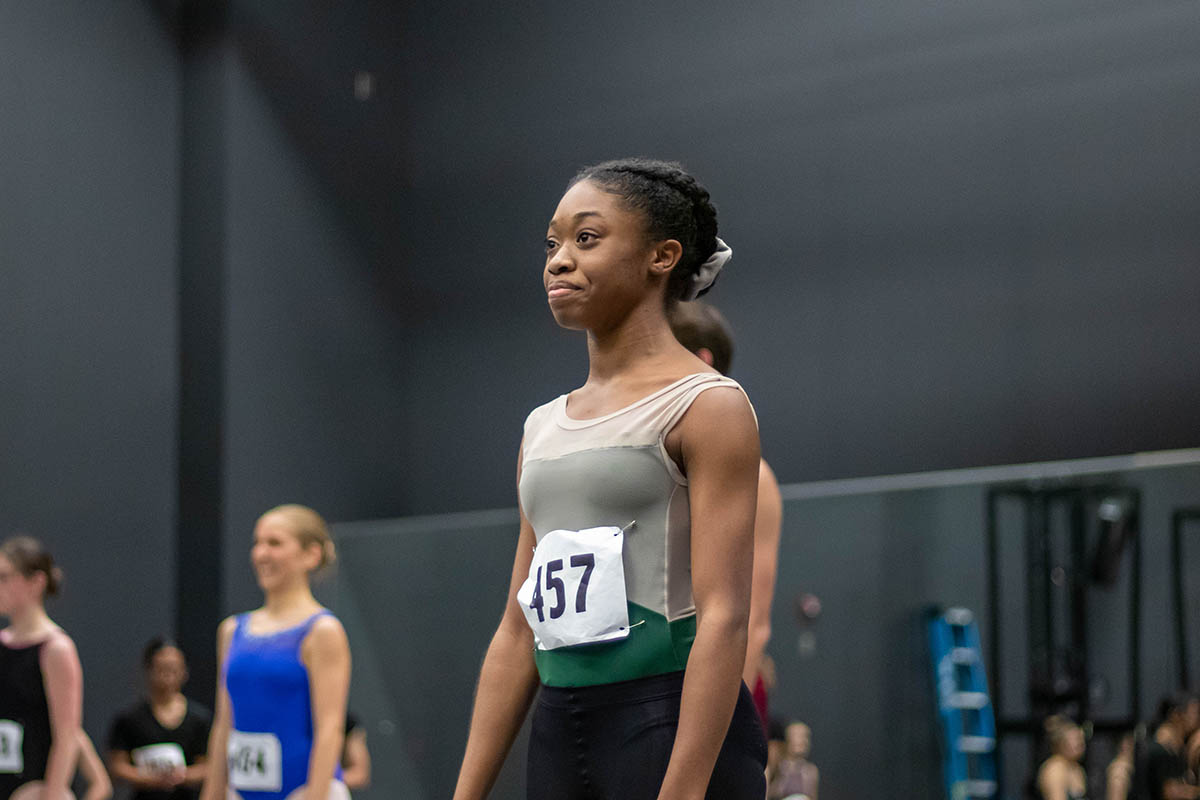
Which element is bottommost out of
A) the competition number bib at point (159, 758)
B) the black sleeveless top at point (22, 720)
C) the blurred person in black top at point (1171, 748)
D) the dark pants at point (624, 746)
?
the competition number bib at point (159, 758)

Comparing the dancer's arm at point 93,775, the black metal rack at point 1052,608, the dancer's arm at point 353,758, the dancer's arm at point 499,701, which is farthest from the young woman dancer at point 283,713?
the black metal rack at point 1052,608

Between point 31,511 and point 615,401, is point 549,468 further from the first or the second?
point 31,511

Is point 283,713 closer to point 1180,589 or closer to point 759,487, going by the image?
point 759,487

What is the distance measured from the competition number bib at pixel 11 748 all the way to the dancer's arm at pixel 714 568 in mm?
3742

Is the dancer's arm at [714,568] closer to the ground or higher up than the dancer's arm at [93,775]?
higher up

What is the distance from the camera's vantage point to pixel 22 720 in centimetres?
483

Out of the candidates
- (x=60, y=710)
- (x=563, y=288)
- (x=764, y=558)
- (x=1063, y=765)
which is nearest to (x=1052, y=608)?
(x=1063, y=765)

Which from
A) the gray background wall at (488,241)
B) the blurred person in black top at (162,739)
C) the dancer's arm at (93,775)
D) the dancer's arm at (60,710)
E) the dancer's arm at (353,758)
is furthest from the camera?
the gray background wall at (488,241)

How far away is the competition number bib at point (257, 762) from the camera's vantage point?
4.14 m

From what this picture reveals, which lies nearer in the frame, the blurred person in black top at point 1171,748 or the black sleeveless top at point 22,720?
the black sleeveless top at point 22,720

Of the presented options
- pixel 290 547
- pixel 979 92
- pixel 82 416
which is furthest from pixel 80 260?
pixel 979 92

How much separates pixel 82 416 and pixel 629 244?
20.4 feet

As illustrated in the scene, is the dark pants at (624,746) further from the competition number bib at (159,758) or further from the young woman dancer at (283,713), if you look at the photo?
the competition number bib at (159,758)

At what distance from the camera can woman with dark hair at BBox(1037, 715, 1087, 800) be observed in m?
5.43
